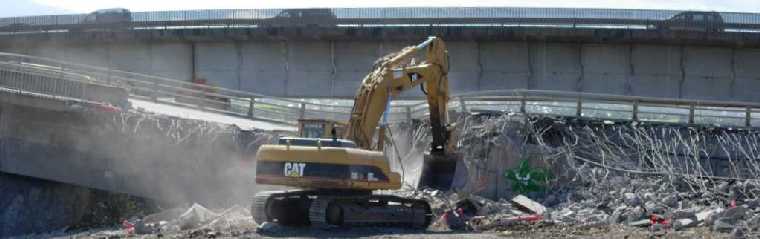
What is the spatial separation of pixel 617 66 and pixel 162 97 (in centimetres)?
1403

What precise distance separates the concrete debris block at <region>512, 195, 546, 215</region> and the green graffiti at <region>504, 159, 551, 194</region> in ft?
3.78

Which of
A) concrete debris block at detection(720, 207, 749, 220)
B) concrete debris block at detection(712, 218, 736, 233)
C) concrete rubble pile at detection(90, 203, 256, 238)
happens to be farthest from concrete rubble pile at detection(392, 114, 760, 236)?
concrete rubble pile at detection(90, 203, 256, 238)

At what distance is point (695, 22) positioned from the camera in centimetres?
4172

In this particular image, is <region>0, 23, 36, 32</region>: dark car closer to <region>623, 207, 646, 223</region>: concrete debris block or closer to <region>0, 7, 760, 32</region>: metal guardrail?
<region>0, 7, 760, 32</region>: metal guardrail

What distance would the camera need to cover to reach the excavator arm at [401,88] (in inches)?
1041

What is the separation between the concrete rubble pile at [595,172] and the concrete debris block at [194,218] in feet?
13.1

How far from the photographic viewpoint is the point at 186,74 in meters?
46.0

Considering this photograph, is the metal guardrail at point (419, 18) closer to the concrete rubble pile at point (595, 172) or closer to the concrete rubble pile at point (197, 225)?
the concrete rubble pile at point (595, 172)

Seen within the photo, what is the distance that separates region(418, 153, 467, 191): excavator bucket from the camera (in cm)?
2739

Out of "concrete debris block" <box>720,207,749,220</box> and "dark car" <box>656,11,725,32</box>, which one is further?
"dark car" <box>656,11,725,32</box>

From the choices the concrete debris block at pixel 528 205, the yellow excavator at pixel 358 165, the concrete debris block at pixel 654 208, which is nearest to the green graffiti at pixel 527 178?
the concrete debris block at pixel 528 205

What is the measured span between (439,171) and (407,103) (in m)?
12.4

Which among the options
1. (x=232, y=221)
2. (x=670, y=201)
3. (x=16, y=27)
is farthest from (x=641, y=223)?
(x=16, y=27)

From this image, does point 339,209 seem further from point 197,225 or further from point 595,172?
point 595,172
